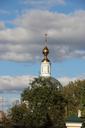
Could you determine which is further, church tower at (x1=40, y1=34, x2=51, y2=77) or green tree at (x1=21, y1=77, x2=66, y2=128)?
church tower at (x1=40, y1=34, x2=51, y2=77)

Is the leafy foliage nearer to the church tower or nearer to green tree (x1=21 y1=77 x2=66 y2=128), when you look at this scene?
green tree (x1=21 y1=77 x2=66 y2=128)

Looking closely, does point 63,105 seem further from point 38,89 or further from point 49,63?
point 49,63

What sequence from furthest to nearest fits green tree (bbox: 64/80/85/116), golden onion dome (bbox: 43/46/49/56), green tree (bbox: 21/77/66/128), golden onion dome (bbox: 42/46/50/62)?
golden onion dome (bbox: 42/46/50/62) → golden onion dome (bbox: 43/46/49/56) → green tree (bbox: 64/80/85/116) → green tree (bbox: 21/77/66/128)

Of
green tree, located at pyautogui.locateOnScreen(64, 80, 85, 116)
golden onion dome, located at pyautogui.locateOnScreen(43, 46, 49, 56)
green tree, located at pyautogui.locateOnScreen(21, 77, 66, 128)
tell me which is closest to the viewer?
green tree, located at pyautogui.locateOnScreen(21, 77, 66, 128)

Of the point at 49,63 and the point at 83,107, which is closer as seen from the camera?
the point at 83,107

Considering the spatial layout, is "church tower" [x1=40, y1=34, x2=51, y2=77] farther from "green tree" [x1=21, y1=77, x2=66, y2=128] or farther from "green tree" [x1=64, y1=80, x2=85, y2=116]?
"green tree" [x1=21, y1=77, x2=66, y2=128]

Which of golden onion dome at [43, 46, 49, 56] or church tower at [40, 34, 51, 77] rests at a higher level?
golden onion dome at [43, 46, 49, 56]

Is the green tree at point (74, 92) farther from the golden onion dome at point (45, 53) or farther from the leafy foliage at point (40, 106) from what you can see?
the golden onion dome at point (45, 53)

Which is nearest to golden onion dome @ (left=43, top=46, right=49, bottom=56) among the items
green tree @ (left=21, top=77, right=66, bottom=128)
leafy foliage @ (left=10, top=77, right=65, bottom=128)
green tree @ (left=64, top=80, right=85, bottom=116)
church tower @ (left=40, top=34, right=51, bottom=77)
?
church tower @ (left=40, top=34, right=51, bottom=77)

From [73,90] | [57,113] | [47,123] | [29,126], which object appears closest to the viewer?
[29,126]

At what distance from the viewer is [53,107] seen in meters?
43.7

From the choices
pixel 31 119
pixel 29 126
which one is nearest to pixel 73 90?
pixel 31 119

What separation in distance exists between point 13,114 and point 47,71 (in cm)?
3210

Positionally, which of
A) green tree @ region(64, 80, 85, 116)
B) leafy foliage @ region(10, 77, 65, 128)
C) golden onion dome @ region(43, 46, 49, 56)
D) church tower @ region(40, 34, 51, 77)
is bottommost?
leafy foliage @ region(10, 77, 65, 128)
